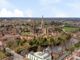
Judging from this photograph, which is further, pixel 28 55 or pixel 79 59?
pixel 28 55

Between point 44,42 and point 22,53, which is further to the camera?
point 44,42

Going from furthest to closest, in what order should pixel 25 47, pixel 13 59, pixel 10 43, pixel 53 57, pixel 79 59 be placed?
pixel 10 43
pixel 25 47
pixel 53 57
pixel 13 59
pixel 79 59

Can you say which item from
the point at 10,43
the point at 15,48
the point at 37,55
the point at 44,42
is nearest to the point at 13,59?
the point at 37,55

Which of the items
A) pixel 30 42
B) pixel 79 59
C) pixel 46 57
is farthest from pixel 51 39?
pixel 79 59

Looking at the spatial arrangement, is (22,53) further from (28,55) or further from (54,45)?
(54,45)

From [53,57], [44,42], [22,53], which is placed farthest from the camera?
[44,42]

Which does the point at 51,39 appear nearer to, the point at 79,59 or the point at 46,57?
the point at 46,57

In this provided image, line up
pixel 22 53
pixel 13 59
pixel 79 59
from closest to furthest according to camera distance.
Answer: pixel 79 59, pixel 13 59, pixel 22 53

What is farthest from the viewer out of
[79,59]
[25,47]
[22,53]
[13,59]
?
[25,47]
